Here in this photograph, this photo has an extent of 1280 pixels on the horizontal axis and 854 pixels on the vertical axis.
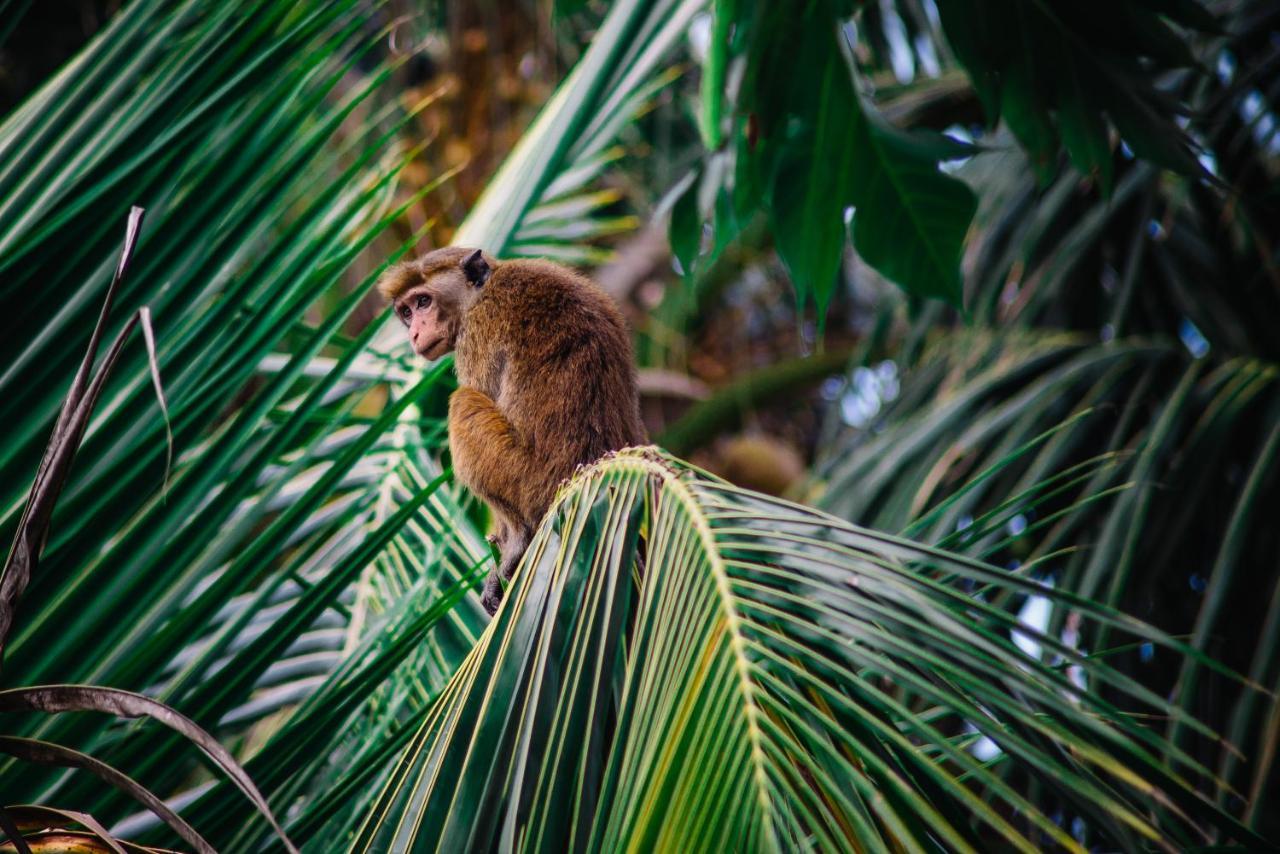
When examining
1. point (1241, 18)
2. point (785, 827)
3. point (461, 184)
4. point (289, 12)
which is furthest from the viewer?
point (461, 184)

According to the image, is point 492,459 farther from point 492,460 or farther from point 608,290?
point 608,290

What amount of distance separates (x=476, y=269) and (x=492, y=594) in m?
0.84

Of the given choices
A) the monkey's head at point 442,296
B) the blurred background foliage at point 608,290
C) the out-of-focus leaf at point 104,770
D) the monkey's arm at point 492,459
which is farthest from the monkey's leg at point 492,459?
the out-of-focus leaf at point 104,770

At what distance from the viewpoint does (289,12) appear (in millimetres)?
2225

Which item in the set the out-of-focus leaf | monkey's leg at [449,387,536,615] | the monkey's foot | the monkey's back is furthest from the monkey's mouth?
the out-of-focus leaf

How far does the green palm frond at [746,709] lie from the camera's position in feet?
3.54

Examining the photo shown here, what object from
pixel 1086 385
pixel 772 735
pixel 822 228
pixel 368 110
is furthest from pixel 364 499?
pixel 368 110

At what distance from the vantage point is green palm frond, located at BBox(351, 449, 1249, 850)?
1.08 meters

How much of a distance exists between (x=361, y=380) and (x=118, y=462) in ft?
3.72

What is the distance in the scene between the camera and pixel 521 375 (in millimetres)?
2479

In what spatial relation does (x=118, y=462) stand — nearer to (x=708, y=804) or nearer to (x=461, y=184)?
(x=708, y=804)

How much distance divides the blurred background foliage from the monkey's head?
0.30 ft

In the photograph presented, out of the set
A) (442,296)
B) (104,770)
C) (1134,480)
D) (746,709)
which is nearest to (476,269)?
(442,296)

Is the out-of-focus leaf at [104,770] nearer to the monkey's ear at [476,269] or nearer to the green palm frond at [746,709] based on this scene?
the green palm frond at [746,709]
